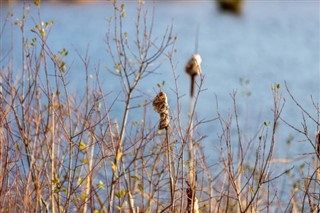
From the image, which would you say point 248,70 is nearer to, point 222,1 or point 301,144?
point 301,144

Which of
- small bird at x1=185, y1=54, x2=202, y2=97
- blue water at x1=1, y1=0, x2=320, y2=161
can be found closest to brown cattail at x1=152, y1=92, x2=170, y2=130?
small bird at x1=185, y1=54, x2=202, y2=97

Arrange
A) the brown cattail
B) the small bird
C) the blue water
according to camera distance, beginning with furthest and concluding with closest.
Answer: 1. the blue water
2. the small bird
3. the brown cattail

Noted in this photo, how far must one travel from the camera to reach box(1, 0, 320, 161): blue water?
10273 millimetres

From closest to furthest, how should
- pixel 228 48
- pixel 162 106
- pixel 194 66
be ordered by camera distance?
pixel 162 106 < pixel 194 66 < pixel 228 48

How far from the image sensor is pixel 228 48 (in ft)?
53.5

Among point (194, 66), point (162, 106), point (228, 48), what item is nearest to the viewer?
point (162, 106)

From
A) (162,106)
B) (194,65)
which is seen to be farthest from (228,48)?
(162,106)

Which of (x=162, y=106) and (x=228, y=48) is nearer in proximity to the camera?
(x=162, y=106)

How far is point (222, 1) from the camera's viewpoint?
2412 cm

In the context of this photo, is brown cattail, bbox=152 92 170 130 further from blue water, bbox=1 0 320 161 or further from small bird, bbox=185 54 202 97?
blue water, bbox=1 0 320 161

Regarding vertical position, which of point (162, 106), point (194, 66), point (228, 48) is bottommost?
point (162, 106)

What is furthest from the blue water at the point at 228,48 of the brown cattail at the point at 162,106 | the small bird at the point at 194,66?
the brown cattail at the point at 162,106

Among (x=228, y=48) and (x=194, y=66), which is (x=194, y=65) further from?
(x=228, y=48)

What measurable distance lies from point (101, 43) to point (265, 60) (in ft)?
11.1
